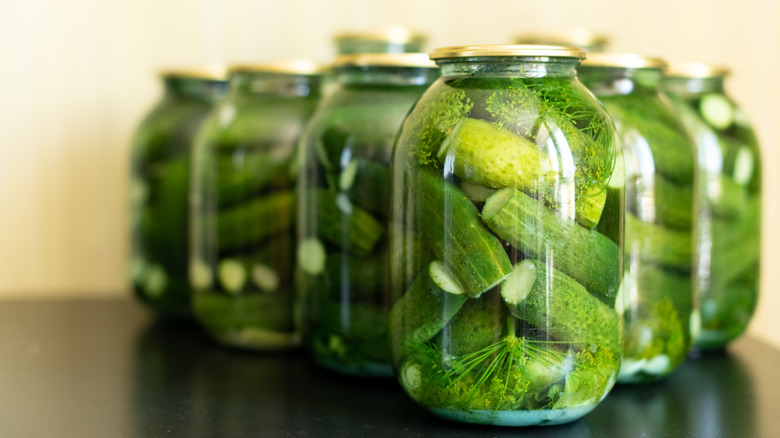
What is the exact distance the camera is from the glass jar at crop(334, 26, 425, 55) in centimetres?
111

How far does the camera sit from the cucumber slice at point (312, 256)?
3.27ft

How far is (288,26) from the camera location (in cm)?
150

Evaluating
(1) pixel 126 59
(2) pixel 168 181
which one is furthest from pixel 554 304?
(1) pixel 126 59

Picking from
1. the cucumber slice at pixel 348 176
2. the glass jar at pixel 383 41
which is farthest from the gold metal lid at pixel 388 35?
the cucumber slice at pixel 348 176

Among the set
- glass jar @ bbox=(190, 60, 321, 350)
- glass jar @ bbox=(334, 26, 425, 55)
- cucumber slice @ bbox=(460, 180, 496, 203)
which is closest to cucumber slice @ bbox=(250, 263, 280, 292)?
glass jar @ bbox=(190, 60, 321, 350)

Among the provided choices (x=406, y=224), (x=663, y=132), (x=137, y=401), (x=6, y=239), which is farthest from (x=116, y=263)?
(x=663, y=132)

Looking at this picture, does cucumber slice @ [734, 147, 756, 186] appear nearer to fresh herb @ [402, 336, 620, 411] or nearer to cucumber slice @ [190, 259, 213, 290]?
fresh herb @ [402, 336, 620, 411]

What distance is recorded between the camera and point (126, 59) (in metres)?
1.54

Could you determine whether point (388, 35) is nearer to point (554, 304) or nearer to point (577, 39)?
point (577, 39)

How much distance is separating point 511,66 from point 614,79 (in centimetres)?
22

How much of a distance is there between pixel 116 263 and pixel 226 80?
0.48 meters

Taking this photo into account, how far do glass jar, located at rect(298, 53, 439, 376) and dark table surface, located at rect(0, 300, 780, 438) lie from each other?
0.18ft

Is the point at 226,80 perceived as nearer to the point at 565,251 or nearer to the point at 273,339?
the point at 273,339

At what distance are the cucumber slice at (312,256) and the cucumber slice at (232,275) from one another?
0.36ft
